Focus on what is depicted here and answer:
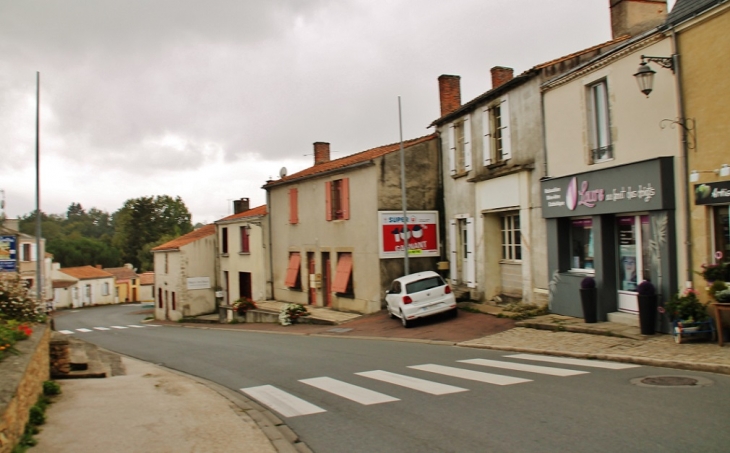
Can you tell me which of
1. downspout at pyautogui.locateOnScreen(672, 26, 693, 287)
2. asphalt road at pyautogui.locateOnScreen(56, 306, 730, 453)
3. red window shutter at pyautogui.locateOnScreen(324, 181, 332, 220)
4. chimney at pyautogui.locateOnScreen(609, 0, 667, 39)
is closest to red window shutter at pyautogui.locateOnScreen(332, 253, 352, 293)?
red window shutter at pyautogui.locateOnScreen(324, 181, 332, 220)

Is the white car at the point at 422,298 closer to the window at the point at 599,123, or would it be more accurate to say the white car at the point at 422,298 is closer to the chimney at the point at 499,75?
the window at the point at 599,123

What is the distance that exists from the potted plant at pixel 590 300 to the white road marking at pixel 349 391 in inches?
254

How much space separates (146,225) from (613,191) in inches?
3563

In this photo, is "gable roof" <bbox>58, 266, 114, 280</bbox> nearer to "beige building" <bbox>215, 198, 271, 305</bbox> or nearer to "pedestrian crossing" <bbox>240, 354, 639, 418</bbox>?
"beige building" <bbox>215, 198, 271, 305</bbox>

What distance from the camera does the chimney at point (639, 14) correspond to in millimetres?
15859

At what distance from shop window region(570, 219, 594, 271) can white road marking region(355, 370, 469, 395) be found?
6759 mm

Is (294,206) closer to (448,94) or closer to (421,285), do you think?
(448,94)

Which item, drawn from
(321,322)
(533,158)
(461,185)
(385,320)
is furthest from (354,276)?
(533,158)

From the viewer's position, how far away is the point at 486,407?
712 cm

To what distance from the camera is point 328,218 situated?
25.0 meters

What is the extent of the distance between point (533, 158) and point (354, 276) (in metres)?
9.35

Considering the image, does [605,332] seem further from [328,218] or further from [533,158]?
[328,218]

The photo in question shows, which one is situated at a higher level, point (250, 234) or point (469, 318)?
point (250, 234)

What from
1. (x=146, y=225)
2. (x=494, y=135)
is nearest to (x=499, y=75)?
(x=494, y=135)
